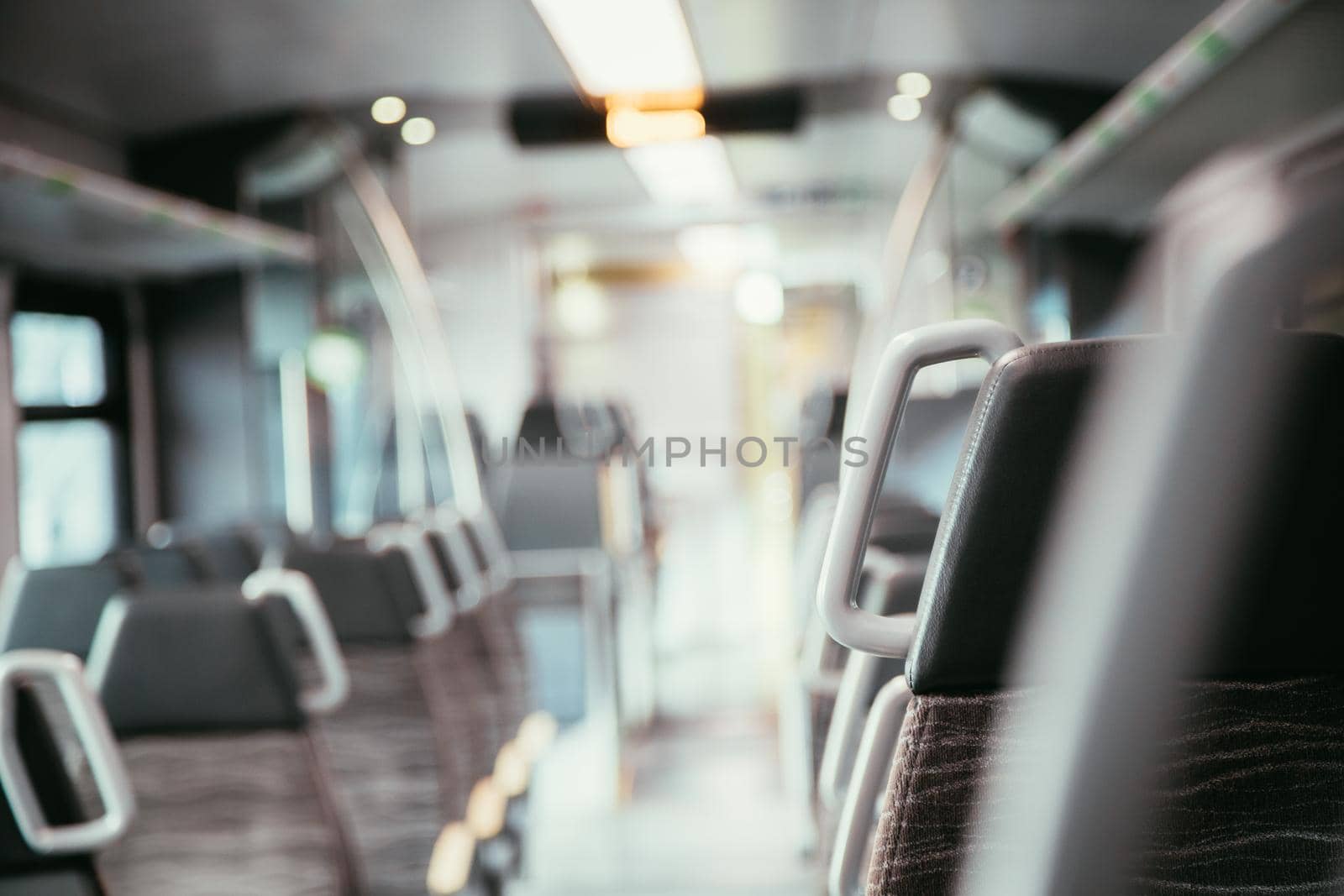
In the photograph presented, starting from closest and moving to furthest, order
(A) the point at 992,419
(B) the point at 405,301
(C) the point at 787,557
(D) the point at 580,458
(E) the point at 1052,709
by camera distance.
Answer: (E) the point at 1052,709 → (A) the point at 992,419 → (C) the point at 787,557 → (D) the point at 580,458 → (B) the point at 405,301

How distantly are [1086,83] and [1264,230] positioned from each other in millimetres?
3290

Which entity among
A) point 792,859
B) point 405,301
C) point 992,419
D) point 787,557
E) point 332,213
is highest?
point 332,213

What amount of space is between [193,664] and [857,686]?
3.21ft

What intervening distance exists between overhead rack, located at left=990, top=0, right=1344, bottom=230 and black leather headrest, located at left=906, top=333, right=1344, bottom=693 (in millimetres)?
1340

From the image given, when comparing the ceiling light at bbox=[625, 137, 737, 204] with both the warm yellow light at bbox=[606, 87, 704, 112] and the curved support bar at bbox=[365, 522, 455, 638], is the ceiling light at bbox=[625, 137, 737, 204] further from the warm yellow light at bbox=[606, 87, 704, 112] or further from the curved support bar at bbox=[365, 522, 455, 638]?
the curved support bar at bbox=[365, 522, 455, 638]

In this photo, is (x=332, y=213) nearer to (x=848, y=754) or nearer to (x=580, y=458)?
(x=580, y=458)

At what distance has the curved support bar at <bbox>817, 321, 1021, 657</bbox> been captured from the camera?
0.97m

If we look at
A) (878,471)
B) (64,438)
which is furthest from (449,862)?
(64,438)

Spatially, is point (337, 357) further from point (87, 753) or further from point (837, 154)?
point (87, 753)

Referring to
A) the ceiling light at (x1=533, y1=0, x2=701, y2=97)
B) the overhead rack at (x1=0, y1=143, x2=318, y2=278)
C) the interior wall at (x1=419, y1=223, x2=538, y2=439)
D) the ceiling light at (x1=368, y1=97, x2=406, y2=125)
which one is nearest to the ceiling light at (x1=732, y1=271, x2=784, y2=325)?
the ceiling light at (x1=533, y1=0, x2=701, y2=97)

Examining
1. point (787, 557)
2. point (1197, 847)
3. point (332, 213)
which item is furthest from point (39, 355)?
point (1197, 847)

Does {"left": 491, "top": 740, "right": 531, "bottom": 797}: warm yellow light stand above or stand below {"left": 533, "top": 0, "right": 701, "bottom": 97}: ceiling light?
below

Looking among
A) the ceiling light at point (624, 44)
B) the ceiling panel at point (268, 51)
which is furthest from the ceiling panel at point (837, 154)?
the ceiling panel at point (268, 51)

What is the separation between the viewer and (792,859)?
3691 mm
